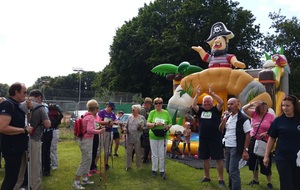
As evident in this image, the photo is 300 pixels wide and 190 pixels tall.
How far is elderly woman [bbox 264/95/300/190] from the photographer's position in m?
4.04

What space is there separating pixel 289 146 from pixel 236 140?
1.29 metres

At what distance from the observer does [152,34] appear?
32.1 m

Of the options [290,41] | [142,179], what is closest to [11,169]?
[142,179]

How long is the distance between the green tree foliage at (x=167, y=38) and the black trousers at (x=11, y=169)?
2400 cm

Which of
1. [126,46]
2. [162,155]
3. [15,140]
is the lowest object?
[162,155]

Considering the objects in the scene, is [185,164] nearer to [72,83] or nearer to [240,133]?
[240,133]

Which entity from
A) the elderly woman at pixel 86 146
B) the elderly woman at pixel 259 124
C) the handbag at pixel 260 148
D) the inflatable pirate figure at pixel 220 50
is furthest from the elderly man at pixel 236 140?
the inflatable pirate figure at pixel 220 50

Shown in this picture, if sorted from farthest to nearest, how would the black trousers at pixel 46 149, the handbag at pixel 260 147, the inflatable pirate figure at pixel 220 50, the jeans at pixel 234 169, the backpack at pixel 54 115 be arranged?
the inflatable pirate figure at pixel 220 50 < the backpack at pixel 54 115 < the black trousers at pixel 46 149 < the handbag at pixel 260 147 < the jeans at pixel 234 169

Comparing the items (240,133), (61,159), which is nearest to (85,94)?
(61,159)

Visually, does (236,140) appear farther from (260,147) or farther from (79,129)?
(79,129)

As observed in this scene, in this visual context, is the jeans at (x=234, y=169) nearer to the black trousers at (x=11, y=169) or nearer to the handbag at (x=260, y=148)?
the handbag at (x=260, y=148)

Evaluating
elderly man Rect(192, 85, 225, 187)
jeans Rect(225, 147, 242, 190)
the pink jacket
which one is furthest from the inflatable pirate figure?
the pink jacket

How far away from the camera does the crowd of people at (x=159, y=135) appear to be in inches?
163

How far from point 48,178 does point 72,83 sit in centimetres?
8837
